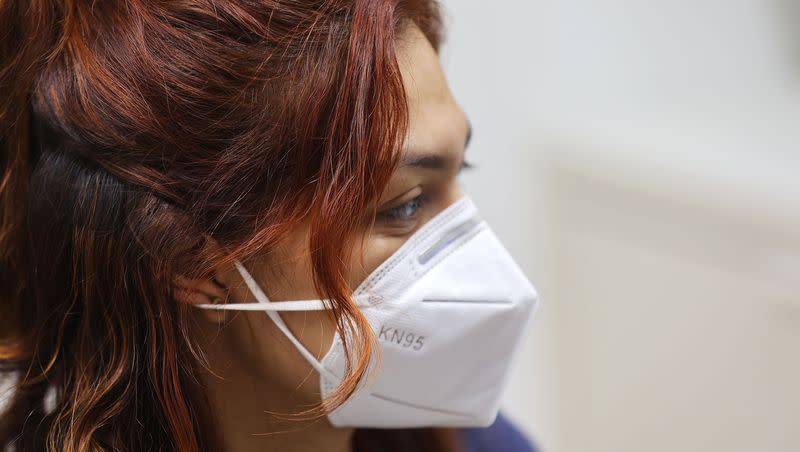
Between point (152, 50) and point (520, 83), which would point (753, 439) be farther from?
point (152, 50)

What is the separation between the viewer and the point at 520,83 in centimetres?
183

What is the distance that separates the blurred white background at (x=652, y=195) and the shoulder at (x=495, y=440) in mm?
588

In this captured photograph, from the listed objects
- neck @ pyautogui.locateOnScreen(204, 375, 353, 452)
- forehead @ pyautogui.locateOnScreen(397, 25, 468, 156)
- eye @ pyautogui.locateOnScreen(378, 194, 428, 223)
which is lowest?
neck @ pyautogui.locateOnScreen(204, 375, 353, 452)

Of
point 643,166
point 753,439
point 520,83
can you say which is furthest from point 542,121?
point 753,439

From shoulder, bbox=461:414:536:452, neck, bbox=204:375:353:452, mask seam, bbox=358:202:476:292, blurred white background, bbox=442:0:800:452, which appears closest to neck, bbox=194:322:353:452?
neck, bbox=204:375:353:452

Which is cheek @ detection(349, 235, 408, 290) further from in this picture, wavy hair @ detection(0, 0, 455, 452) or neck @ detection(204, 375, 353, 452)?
neck @ detection(204, 375, 353, 452)

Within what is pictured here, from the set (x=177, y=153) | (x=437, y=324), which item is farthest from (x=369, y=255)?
(x=177, y=153)

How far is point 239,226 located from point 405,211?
20cm

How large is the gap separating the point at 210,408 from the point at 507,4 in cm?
116

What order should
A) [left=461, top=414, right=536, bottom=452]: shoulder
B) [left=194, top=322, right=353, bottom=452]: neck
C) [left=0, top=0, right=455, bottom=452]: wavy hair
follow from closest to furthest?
[left=0, top=0, right=455, bottom=452]: wavy hair → [left=194, top=322, right=353, bottom=452]: neck → [left=461, top=414, right=536, bottom=452]: shoulder

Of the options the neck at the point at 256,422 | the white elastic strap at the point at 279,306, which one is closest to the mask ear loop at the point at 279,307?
the white elastic strap at the point at 279,306

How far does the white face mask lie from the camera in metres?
0.92

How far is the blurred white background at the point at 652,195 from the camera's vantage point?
1619 mm

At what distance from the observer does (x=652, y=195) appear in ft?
5.87
